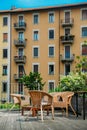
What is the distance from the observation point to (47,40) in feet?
169

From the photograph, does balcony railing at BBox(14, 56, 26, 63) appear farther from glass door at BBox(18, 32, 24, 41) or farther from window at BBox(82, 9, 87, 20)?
window at BBox(82, 9, 87, 20)

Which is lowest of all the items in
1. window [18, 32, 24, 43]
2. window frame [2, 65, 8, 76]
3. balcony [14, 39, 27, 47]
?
window frame [2, 65, 8, 76]

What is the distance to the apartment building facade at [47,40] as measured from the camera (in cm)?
5016

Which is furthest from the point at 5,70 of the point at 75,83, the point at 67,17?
the point at 75,83

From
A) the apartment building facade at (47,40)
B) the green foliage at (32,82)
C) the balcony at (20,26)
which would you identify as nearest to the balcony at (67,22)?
the apartment building facade at (47,40)

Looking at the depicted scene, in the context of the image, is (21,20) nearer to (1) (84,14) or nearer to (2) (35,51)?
(2) (35,51)

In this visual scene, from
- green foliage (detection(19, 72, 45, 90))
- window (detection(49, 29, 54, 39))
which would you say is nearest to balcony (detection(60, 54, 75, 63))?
window (detection(49, 29, 54, 39))

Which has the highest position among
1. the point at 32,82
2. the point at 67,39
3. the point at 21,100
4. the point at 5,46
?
the point at 67,39

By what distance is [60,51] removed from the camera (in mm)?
50438

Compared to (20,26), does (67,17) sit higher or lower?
higher

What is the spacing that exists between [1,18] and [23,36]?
15.3ft

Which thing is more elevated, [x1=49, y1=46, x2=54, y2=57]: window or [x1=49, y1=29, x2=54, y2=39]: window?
[x1=49, y1=29, x2=54, y2=39]: window

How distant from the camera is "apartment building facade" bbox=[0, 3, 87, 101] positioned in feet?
165

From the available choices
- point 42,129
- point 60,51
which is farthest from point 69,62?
point 42,129
